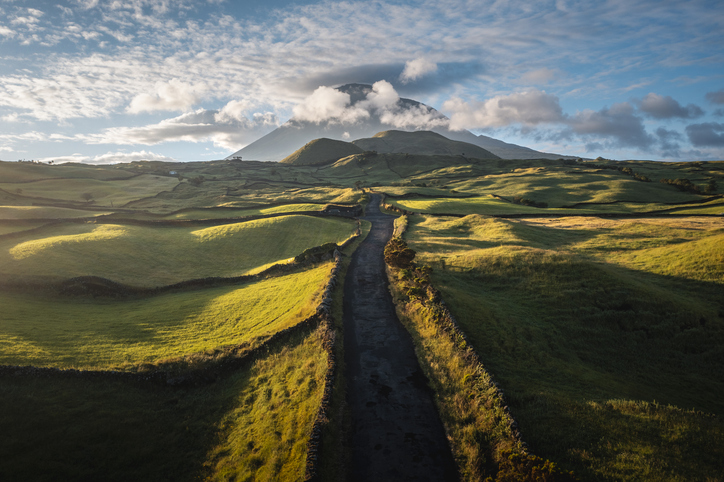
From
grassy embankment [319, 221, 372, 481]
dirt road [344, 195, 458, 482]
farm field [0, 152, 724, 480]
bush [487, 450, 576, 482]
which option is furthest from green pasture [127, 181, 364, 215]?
bush [487, 450, 576, 482]

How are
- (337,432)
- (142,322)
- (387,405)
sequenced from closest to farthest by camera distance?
(337,432) → (387,405) → (142,322)

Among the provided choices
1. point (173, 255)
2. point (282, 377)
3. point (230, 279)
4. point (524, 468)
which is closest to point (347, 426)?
point (282, 377)

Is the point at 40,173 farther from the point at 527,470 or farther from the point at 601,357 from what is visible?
the point at 601,357

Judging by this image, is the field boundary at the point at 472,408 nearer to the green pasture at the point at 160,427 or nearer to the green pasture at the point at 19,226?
the green pasture at the point at 160,427

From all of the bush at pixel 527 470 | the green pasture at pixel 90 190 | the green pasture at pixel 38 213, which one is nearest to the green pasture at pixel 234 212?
the green pasture at pixel 38 213

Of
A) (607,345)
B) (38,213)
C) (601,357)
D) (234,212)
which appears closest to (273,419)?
(601,357)
